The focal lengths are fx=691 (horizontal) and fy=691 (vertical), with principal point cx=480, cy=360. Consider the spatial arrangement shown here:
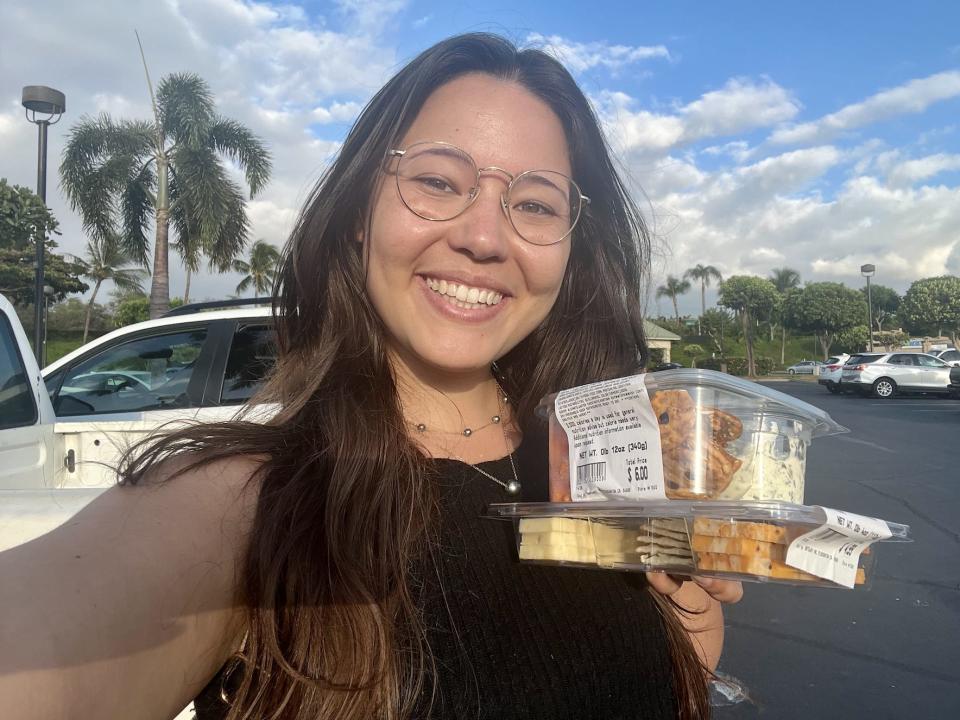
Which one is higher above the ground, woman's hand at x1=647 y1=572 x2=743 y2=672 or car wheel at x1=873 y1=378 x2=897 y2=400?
woman's hand at x1=647 y1=572 x2=743 y2=672

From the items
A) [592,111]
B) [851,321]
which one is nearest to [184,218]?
[592,111]

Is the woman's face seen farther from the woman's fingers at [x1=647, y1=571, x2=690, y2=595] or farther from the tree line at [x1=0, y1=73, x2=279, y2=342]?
the tree line at [x1=0, y1=73, x2=279, y2=342]

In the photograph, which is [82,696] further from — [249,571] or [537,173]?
[537,173]

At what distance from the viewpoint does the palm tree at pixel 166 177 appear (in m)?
16.4

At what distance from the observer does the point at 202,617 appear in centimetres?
104

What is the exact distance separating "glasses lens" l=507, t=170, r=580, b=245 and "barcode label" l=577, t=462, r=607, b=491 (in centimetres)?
52

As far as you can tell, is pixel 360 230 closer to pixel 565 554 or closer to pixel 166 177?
pixel 565 554

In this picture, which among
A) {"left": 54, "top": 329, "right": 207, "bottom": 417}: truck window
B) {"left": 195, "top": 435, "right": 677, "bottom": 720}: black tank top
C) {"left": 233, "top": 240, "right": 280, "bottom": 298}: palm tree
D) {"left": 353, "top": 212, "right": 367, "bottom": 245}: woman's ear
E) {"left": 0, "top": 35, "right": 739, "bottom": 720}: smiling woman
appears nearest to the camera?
{"left": 0, "top": 35, "right": 739, "bottom": 720}: smiling woman

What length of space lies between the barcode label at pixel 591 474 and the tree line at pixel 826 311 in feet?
140

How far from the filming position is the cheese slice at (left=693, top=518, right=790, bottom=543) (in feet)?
3.56

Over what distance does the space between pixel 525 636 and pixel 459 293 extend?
0.67 m

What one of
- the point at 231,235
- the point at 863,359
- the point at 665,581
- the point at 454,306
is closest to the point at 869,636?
the point at 665,581

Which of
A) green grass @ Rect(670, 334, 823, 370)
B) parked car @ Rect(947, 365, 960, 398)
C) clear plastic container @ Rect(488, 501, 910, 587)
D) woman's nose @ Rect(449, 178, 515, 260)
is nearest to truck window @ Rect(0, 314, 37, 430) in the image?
woman's nose @ Rect(449, 178, 515, 260)

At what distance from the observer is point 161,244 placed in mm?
17156
